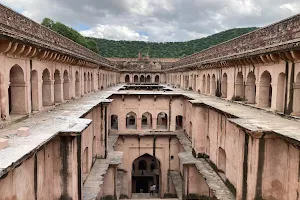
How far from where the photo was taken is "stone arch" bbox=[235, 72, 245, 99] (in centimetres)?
1335

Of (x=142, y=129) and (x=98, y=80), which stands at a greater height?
(x=98, y=80)

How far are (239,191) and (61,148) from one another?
5.28 m

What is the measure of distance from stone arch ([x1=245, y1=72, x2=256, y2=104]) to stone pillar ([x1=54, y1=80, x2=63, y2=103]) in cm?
809

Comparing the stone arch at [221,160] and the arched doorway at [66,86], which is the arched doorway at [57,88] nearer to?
the arched doorway at [66,86]

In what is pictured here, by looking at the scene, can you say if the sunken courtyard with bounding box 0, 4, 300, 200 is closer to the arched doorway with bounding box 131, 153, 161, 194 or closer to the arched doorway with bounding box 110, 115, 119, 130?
the arched doorway with bounding box 110, 115, 119, 130

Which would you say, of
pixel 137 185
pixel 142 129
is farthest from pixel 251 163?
pixel 137 185

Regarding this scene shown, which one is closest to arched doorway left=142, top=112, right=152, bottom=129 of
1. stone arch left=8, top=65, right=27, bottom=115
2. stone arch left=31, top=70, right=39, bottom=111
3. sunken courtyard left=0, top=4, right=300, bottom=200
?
sunken courtyard left=0, top=4, right=300, bottom=200

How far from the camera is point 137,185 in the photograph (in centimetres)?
2852

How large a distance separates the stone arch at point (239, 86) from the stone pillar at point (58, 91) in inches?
314

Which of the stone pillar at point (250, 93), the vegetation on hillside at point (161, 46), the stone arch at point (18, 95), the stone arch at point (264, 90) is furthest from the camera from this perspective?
the vegetation on hillside at point (161, 46)

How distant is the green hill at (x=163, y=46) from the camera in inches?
3049

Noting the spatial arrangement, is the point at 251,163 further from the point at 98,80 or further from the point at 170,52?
the point at 170,52

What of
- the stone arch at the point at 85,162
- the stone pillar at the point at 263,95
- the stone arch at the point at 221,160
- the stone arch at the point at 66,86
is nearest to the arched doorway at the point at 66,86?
the stone arch at the point at 66,86

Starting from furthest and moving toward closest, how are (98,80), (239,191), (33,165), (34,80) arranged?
(98,80) → (34,80) → (239,191) → (33,165)
